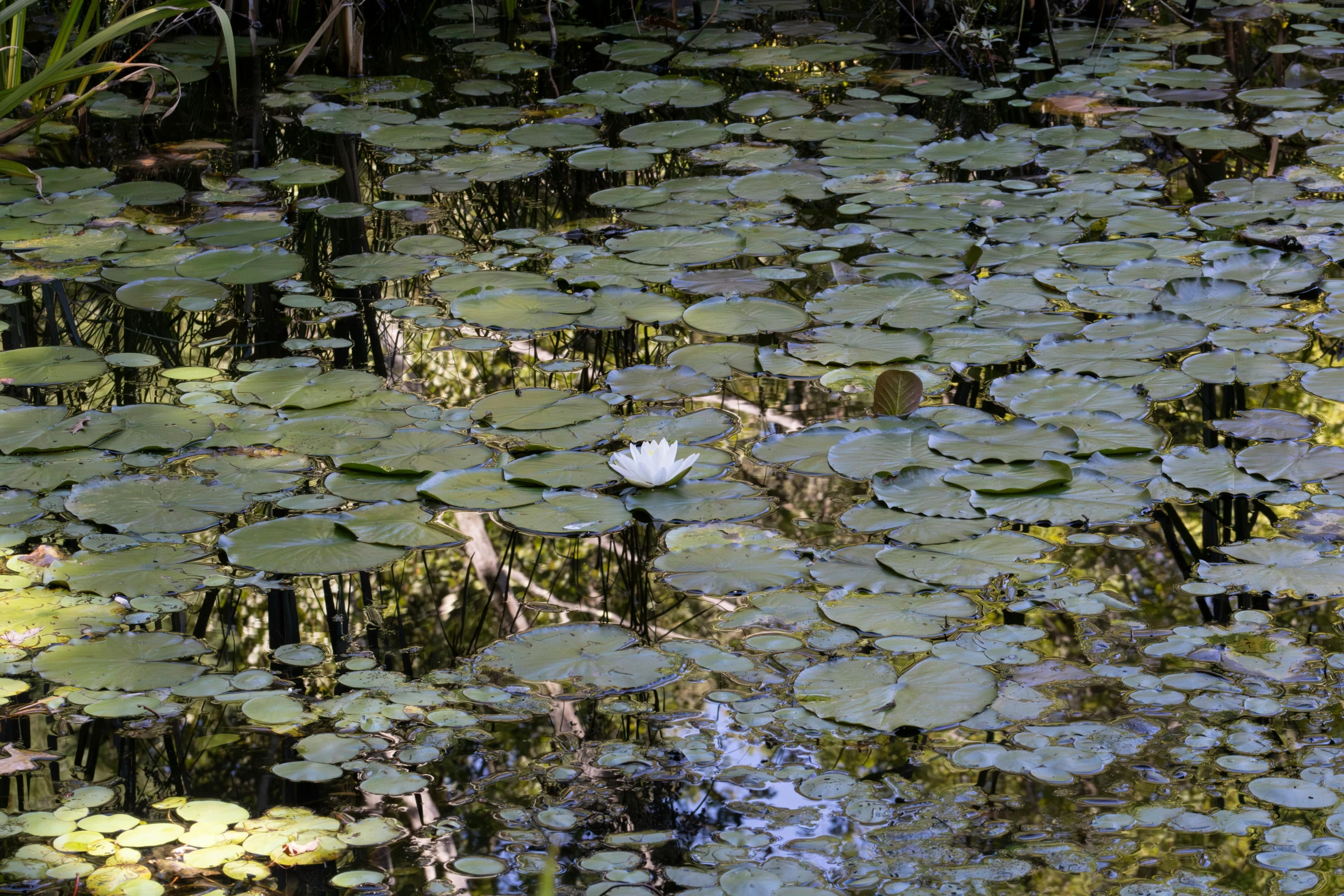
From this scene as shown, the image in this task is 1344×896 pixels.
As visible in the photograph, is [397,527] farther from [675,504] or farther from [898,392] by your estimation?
[898,392]

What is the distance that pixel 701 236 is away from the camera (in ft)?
13.3

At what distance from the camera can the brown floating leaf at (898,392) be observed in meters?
3.02

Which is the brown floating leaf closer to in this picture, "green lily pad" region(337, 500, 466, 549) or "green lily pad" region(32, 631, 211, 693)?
"green lily pad" region(337, 500, 466, 549)

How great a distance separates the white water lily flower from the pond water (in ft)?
0.05

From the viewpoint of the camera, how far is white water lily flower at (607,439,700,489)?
2.75 metres

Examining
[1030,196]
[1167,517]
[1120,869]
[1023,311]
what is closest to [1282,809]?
[1120,869]

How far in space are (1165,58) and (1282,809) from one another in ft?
16.1

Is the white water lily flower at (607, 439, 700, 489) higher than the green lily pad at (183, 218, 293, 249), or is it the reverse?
the green lily pad at (183, 218, 293, 249)

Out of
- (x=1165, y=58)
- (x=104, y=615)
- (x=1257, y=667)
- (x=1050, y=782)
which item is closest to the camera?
(x=1050, y=782)

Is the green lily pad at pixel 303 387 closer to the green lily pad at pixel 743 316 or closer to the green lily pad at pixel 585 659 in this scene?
the green lily pad at pixel 743 316

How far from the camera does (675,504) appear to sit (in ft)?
9.06

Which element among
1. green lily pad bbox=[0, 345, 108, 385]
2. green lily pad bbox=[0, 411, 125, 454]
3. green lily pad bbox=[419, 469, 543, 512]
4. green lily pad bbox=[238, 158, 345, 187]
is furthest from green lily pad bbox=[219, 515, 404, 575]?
green lily pad bbox=[238, 158, 345, 187]

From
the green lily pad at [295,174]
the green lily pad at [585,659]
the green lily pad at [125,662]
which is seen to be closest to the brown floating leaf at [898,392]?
the green lily pad at [585,659]

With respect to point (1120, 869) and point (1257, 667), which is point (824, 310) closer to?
point (1257, 667)
